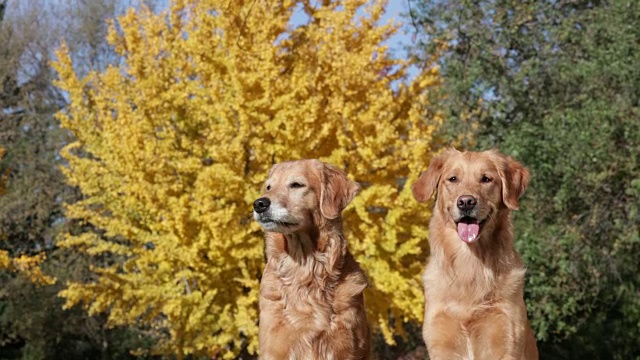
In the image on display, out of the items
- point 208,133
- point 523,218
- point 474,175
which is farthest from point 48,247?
point 474,175

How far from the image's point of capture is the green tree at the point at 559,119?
42.4ft

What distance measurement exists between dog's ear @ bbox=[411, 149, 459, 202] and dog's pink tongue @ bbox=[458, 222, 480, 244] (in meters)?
0.35

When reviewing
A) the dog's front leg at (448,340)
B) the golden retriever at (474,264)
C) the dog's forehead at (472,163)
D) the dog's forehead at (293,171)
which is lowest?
the dog's front leg at (448,340)

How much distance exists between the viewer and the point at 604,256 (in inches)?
559

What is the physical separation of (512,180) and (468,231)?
1.67 feet

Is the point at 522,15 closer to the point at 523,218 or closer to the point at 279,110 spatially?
the point at 523,218

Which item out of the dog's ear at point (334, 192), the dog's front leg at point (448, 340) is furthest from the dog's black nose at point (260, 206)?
the dog's front leg at point (448, 340)

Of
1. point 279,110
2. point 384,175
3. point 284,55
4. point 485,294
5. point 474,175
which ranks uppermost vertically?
point 284,55

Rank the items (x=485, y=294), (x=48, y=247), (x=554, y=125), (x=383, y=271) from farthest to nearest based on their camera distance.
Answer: (x=48, y=247) < (x=554, y=125) < (x=383, y=271) < (x=485, y=294)

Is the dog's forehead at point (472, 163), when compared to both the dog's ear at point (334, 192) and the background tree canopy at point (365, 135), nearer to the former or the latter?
the dog's ear at point (334, 192)

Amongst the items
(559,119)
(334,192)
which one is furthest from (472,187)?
(559,119)

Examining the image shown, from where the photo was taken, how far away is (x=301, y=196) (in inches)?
218

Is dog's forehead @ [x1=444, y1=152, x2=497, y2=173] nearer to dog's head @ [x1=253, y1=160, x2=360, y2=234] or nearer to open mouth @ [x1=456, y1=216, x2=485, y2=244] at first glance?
open mouth @ [x1=456, y1=216, x2=485, y2=244]

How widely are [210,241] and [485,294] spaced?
8098 mm
